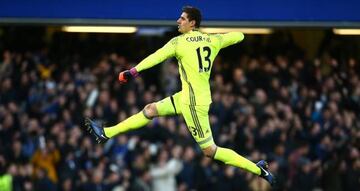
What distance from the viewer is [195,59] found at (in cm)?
1341

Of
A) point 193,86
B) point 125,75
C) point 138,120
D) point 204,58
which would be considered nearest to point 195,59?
point 204,58

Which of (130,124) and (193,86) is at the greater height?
(193,86)

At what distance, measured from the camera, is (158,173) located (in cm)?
1956

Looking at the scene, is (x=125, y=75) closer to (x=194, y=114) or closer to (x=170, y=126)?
(x=194, y=114)

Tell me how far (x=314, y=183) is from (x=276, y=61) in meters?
3.04

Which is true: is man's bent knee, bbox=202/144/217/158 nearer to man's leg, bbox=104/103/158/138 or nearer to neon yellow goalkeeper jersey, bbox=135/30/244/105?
neon yellow goalkeeper jersey, bbox=135/30/244/105

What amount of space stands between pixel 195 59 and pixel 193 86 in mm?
358

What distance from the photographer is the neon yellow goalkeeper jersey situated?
1334 cm

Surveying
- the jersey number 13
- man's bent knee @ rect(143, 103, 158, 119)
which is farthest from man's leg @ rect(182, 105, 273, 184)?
the jersey number 13

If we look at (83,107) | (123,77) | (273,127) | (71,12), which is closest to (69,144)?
(83,107)

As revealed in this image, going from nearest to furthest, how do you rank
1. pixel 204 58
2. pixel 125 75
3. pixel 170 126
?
pixel 125 75 → pixel 204 58 → pixel 170 126

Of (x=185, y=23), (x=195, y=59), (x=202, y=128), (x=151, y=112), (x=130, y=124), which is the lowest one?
(x=202, y=128)

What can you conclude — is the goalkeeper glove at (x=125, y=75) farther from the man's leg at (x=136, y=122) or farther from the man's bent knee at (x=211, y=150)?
the man's bent knee at (x=211, y=150)

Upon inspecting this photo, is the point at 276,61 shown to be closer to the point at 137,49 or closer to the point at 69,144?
the point at 137,49
